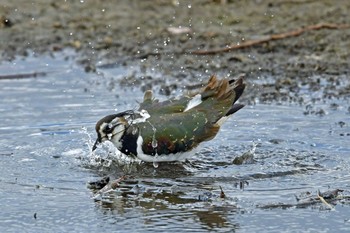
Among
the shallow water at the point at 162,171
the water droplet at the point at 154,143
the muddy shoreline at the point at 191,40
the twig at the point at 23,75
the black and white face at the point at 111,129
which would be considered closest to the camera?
the shallow water at the point at 162,171

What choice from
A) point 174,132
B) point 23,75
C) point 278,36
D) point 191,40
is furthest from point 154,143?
point 191,40

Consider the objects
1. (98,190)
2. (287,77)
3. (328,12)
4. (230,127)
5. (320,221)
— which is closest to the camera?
(320,221)

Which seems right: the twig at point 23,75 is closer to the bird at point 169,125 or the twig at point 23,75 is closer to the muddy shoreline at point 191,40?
the muddy shoreline at point 191,40

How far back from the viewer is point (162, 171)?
7.89 meters

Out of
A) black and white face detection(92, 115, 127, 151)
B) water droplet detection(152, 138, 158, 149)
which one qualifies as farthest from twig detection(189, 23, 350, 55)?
water droplet detection(152, 138, 158, 149)

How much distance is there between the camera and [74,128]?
29.7 ft

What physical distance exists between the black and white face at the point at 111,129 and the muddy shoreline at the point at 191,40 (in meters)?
2.09

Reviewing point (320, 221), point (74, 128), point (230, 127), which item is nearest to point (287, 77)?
point (230, 127)

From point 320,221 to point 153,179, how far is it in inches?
60.2

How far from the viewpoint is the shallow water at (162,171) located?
21.5 feet

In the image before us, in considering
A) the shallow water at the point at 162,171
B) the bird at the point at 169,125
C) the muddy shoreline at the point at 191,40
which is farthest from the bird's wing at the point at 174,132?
the muddy shoreline at the point at 191,40

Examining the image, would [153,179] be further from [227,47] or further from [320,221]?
[227,47]

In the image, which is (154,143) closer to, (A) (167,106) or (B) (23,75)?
(A) (167,106)

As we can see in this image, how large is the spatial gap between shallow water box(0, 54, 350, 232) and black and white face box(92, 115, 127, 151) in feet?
0.48
